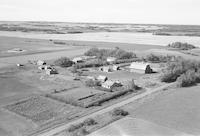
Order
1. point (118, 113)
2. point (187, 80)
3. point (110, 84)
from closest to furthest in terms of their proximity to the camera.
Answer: point (118, 113) → point (110, 84) → point (187, 80)

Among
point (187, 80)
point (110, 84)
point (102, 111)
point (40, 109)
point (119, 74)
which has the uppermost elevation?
point (187, 80)

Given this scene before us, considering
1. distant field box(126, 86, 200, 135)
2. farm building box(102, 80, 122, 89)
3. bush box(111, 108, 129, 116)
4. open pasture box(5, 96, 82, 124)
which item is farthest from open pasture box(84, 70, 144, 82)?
bush box(111, 108, 129, 116)

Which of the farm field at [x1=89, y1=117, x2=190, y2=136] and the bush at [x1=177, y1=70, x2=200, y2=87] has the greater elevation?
the bush at [x1=177, y1=70, x2=200, y2=87]

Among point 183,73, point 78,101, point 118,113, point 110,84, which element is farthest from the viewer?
point 183,73

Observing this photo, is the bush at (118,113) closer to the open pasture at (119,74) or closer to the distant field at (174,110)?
the distant field at (174,110)

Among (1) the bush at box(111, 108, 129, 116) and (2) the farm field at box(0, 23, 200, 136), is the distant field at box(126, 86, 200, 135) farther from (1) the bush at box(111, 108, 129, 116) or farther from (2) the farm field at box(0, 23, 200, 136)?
(1) the bush at box(111, 108, 129, 116)

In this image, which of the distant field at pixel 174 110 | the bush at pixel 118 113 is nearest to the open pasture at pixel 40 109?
the bush at pixel 118 113

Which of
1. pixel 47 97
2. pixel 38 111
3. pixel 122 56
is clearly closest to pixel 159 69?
pixel 122 56

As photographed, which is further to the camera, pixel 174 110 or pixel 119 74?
pixel 119 74

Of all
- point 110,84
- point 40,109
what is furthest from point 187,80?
point 40,109

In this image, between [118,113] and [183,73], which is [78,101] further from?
[183,73]
